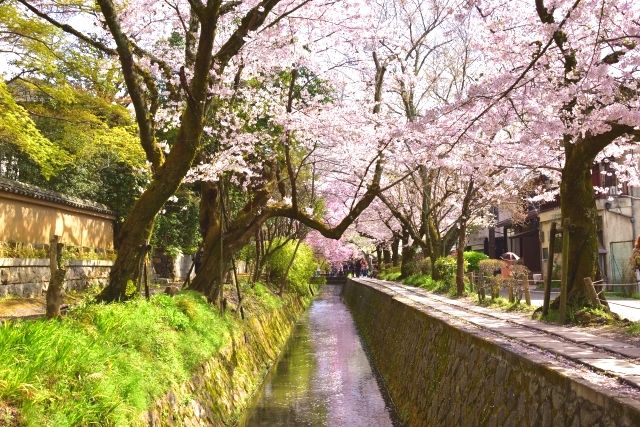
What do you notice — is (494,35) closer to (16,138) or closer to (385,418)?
(385,418)

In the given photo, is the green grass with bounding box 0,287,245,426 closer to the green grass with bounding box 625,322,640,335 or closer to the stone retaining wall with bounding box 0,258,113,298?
the green grass with bounding box 625,322,640,335

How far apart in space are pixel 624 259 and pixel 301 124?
18.0 metres

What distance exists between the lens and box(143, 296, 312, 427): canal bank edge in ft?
28.0

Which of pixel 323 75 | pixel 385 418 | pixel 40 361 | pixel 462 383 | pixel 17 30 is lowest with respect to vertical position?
pixel 385 418

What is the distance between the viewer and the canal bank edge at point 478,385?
5.25m

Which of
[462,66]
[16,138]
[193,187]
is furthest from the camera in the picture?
[193,187]

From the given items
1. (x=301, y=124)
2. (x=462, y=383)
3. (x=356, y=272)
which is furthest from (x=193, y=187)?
(x=356, y=272)

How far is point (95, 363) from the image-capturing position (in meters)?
6.65

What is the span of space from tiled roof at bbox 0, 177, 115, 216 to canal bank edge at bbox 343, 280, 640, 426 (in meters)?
12.8

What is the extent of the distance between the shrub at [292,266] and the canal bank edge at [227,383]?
343 inches

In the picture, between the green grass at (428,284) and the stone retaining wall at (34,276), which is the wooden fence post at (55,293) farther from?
the green grass at (428,284)

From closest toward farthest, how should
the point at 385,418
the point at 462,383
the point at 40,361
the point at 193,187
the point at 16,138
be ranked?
the point at 40,361 → the point at 462,383 → the point at 385,418 → the point at 16,138 → the point at 193,187

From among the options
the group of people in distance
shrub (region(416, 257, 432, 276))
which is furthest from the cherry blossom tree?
the group of people in distance

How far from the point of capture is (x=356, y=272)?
202 ft
